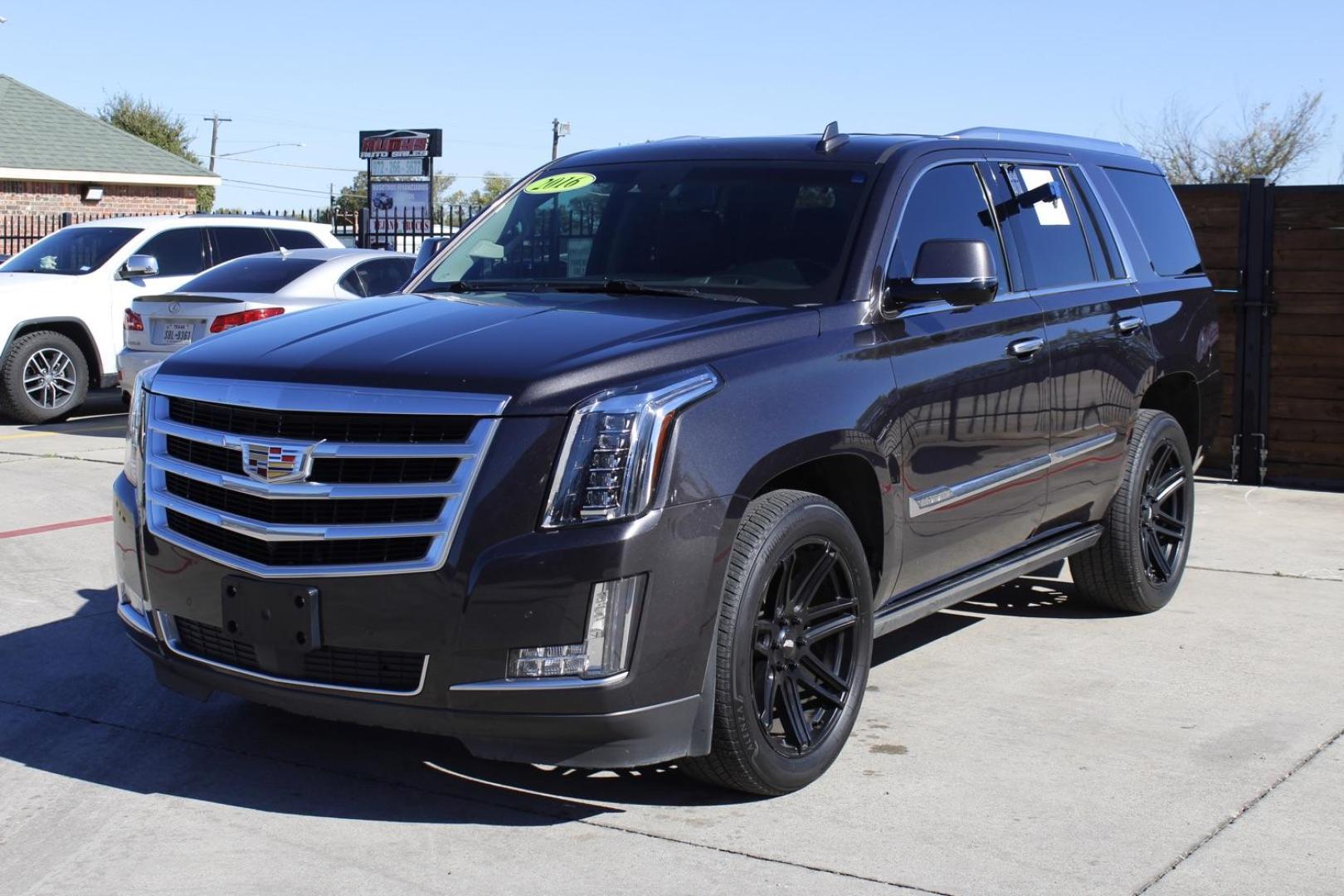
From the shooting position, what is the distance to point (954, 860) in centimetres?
416

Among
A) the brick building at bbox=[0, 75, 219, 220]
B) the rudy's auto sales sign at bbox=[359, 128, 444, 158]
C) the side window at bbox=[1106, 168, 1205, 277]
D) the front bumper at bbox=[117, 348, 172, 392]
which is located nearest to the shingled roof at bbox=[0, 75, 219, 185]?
the brick building at bbox=[0, 75, 219, 220]

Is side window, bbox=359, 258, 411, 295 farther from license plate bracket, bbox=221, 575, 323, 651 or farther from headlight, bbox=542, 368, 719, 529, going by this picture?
headlight, bbox=542, 368, 719, 529

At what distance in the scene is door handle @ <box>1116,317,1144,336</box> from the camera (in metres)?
6.66

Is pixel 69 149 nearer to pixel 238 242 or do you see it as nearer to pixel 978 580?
pixel 238 242

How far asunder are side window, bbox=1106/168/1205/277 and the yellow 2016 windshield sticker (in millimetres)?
2606

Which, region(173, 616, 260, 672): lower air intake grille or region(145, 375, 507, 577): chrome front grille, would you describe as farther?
region(173, 616, 260, 672): lower air intake grille

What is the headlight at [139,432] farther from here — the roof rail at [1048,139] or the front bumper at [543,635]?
the roof rail at [1048,139]

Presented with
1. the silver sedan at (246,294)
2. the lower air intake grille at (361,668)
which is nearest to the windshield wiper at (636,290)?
the lower air intake grille at (361,668)

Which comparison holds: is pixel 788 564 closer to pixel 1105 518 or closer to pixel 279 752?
pixel 279 752

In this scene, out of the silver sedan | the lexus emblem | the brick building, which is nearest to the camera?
the lexus emblem

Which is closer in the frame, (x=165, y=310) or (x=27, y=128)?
(x=165, y=310)

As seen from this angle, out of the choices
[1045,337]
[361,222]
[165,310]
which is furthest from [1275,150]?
[1045,337]

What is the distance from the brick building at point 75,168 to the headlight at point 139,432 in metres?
29.8

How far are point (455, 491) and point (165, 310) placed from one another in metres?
9.42
